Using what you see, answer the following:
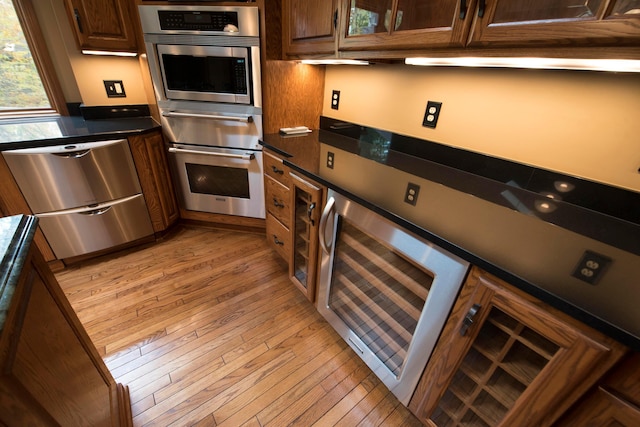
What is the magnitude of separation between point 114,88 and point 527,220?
2.82 metres

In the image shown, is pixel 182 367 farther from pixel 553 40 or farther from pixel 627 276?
pixel 553 40

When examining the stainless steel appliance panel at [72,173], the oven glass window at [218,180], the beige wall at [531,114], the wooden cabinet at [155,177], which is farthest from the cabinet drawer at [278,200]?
the stainless steel appliance panel at [72,173]

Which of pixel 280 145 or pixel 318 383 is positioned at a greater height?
pixel 280 145

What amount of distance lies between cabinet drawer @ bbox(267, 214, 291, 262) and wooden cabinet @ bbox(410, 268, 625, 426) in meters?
1.04

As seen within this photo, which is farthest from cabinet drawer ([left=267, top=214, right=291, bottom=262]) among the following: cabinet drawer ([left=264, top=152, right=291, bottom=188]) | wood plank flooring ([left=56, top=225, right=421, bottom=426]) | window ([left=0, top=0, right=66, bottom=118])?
window ([left=0, top=0, right=66, bottom=118])

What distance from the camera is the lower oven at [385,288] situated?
0.85 metres

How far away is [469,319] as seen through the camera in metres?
0.75

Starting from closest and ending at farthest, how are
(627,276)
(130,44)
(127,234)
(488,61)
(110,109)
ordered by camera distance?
(627,276), (488,61), (130,44), (127,234), (110,109)

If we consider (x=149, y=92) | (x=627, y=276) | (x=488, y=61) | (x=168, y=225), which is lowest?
(x=168, y=225)

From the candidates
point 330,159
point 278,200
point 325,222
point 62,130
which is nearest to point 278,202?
point 278,200

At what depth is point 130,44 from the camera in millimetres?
1819

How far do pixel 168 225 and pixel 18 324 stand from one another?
1763 millimetres

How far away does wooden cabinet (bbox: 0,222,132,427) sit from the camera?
1.59ft

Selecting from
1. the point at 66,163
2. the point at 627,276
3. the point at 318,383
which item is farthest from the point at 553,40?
the point at 66,163
